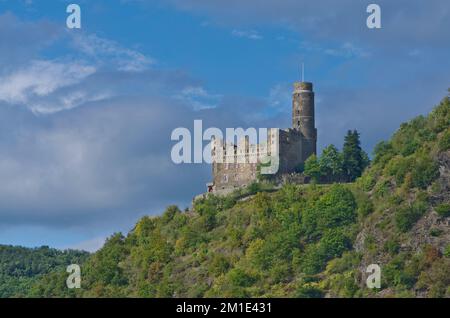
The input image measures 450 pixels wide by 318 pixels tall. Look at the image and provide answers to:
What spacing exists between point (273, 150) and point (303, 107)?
6676 millimetres

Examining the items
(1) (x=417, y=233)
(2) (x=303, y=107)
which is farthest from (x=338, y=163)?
(1) (x=417, y=233)

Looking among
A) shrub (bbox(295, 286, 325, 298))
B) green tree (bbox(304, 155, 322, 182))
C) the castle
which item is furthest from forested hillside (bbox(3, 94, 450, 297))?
the castle

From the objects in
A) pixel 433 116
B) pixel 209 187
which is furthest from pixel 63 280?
pixel 433 116

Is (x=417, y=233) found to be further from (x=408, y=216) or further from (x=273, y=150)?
(x=273, y=150)

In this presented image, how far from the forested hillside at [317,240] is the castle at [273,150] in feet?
6.11

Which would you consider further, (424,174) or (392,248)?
(424,174)

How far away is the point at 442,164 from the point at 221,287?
20891 millimetres

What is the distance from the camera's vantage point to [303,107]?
15050cm

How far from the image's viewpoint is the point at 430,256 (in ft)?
432

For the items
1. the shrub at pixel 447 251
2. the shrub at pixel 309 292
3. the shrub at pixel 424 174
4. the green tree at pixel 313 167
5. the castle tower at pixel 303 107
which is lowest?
the shrub at pixel 309 292

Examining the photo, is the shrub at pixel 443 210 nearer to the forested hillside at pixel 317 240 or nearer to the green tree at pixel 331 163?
the forested hillside at pixel 317 240

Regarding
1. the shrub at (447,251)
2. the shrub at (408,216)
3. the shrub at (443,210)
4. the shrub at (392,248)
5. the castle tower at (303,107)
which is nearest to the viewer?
the shrub at (447,251)

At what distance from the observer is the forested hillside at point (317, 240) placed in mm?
133125

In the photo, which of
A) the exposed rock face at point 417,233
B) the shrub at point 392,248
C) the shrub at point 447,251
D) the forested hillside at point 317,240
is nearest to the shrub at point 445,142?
the forested hillside at point 317,240
